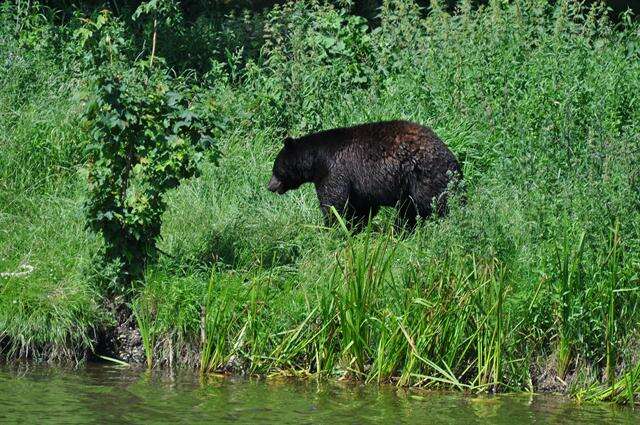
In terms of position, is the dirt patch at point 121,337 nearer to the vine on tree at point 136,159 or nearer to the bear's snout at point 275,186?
the vine on tree at point 136,159

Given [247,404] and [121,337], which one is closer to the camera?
[247,404]

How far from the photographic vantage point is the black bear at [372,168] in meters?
10.1

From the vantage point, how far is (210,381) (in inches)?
322

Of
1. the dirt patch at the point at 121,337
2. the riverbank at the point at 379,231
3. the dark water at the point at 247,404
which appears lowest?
the dark water at the point at 247,404

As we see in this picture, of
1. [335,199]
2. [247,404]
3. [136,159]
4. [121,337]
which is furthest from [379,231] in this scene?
[247,404]

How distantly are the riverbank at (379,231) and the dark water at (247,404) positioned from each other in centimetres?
23

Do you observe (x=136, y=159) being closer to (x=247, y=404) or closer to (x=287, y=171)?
(x=287, y=171)

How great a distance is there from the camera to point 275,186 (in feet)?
35.8

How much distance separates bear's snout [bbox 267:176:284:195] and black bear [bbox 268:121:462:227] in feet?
0.09

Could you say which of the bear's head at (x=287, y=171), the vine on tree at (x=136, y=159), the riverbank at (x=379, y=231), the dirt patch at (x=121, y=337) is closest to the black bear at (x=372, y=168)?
the bear's head at (x=287, y=171)

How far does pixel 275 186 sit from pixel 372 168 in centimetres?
102

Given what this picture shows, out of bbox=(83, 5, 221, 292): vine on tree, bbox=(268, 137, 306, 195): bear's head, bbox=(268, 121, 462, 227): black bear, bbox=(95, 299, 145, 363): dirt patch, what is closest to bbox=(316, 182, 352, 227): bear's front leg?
bbox=(268, 121, 462, 227): black bear

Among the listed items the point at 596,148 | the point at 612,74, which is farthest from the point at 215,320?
the point at 612,74

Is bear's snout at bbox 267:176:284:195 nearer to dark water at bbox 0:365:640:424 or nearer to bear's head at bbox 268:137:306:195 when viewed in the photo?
bear's head at bbox 268:137:306:195
